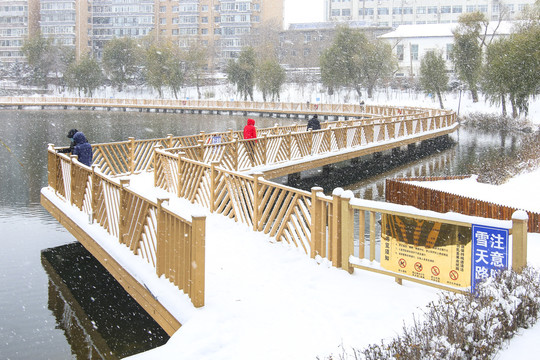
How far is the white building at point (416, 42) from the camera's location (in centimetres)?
6256

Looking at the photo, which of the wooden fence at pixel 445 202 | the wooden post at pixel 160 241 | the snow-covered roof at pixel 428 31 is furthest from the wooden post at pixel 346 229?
the snow-covered roof at pixel 428 31

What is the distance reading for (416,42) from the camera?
6412 cm

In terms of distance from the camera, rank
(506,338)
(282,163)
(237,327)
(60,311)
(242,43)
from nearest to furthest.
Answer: (506,338)
(237,327)
(60,311)
(282,163)
(242,43)

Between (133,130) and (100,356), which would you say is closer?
(100,356)

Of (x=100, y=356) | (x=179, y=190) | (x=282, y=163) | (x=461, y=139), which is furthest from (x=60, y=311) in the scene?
(x=461, y=139)

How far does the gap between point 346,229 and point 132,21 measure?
86628 mm

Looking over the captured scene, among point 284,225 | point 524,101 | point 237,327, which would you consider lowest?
point 237,327

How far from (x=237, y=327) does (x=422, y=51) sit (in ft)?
205

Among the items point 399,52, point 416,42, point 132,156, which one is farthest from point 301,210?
point 399,52

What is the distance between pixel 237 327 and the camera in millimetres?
5738

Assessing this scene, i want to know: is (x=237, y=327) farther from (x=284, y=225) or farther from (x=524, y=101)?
(x=524, y=101)

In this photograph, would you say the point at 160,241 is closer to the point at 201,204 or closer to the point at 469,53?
the point at 201,204

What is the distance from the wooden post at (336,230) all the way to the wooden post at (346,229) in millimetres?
71

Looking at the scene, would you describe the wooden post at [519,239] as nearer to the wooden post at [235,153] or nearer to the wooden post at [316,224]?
the wooden post at [316,224]
